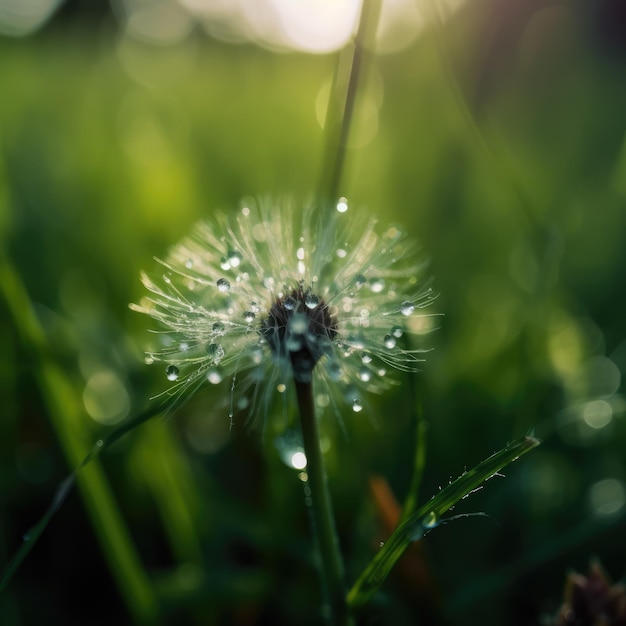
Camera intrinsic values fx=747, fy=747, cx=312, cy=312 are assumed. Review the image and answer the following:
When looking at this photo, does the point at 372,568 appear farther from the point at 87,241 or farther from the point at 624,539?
the point at 87,241

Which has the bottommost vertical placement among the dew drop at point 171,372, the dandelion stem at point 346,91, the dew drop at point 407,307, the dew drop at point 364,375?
the dew drop at point 364,375

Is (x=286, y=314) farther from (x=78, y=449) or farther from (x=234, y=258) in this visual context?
(x=78, y=449)

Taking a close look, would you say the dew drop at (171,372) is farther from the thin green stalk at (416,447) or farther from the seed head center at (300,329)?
the thin green stalk at (416,447)

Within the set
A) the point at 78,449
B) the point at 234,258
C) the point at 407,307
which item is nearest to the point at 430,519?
the point at 407,307

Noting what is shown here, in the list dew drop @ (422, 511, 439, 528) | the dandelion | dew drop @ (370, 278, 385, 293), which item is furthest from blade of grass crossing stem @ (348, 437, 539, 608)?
dew drop @ (370, 278, 385, 293)

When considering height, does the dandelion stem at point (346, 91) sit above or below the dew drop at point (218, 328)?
above

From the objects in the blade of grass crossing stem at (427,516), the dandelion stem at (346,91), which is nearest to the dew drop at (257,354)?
the blade of grass crossing stem at (427,516)

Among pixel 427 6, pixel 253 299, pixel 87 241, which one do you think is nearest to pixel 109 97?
pixel 87 241
